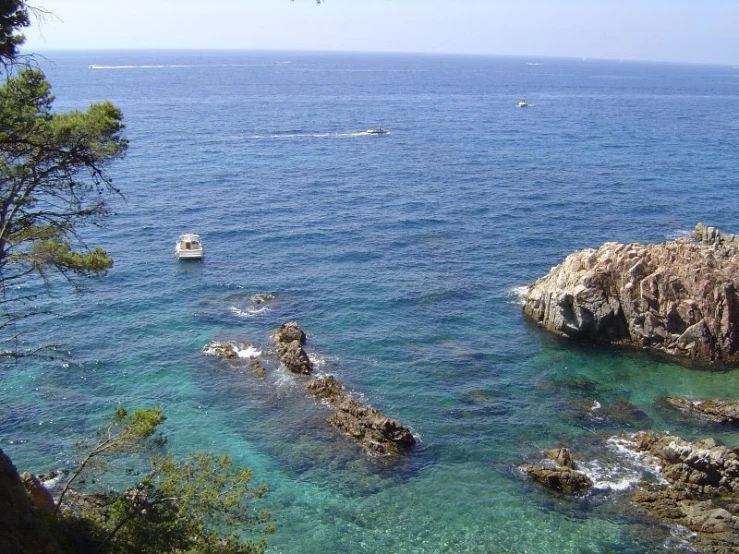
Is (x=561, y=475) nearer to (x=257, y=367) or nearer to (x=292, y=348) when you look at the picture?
(x=292, y=348)

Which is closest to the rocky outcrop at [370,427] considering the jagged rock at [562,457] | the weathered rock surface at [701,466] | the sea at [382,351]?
the sea at [382,351]

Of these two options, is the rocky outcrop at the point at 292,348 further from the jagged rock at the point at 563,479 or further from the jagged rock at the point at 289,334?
the jagged rock at the point at 563,479

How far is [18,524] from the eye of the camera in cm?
2339

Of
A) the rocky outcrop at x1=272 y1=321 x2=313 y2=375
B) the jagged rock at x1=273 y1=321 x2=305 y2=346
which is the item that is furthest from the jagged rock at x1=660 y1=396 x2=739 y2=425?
the jagged rock at x1=273 y1=321 x2=305 y2=346

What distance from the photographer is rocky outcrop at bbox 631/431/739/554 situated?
37156 millimetres

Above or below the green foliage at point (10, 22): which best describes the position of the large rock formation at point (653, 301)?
below

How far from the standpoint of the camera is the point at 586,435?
47250 millimetres

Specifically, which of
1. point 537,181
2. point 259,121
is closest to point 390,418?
point 537,181

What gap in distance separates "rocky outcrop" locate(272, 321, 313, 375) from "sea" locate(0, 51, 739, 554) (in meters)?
1.02

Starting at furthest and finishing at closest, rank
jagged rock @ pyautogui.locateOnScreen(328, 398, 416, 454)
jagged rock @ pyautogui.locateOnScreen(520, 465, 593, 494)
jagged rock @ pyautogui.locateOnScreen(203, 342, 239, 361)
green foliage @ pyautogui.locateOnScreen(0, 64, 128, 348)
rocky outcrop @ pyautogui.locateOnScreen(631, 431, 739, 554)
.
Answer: jagged rock @ pyautogui.locateOnScreen(203, 342, 239, 361)
jagged rock @ pyautogui.locateOnScreen(328, 398, 416, 454)
jagged rock @ pyautogui.locateOnScreen(520, 465, 593, 494)
rocky outcrop @ pyautogui.locateOnScreen(631, 431, 739, 554)
green foliage @ pyautogui.locateOnScreen(0, 64, 128, 348)

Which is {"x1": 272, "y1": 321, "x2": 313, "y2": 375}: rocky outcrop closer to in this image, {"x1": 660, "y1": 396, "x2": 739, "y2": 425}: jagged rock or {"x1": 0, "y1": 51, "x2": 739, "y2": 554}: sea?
{"x1": 0, "y1": 51, "x2": 739, "y2": 554}: sea

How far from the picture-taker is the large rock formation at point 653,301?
5859cm

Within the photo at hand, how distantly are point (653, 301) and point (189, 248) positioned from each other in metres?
52.4

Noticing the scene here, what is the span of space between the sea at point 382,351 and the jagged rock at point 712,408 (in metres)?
1.30
